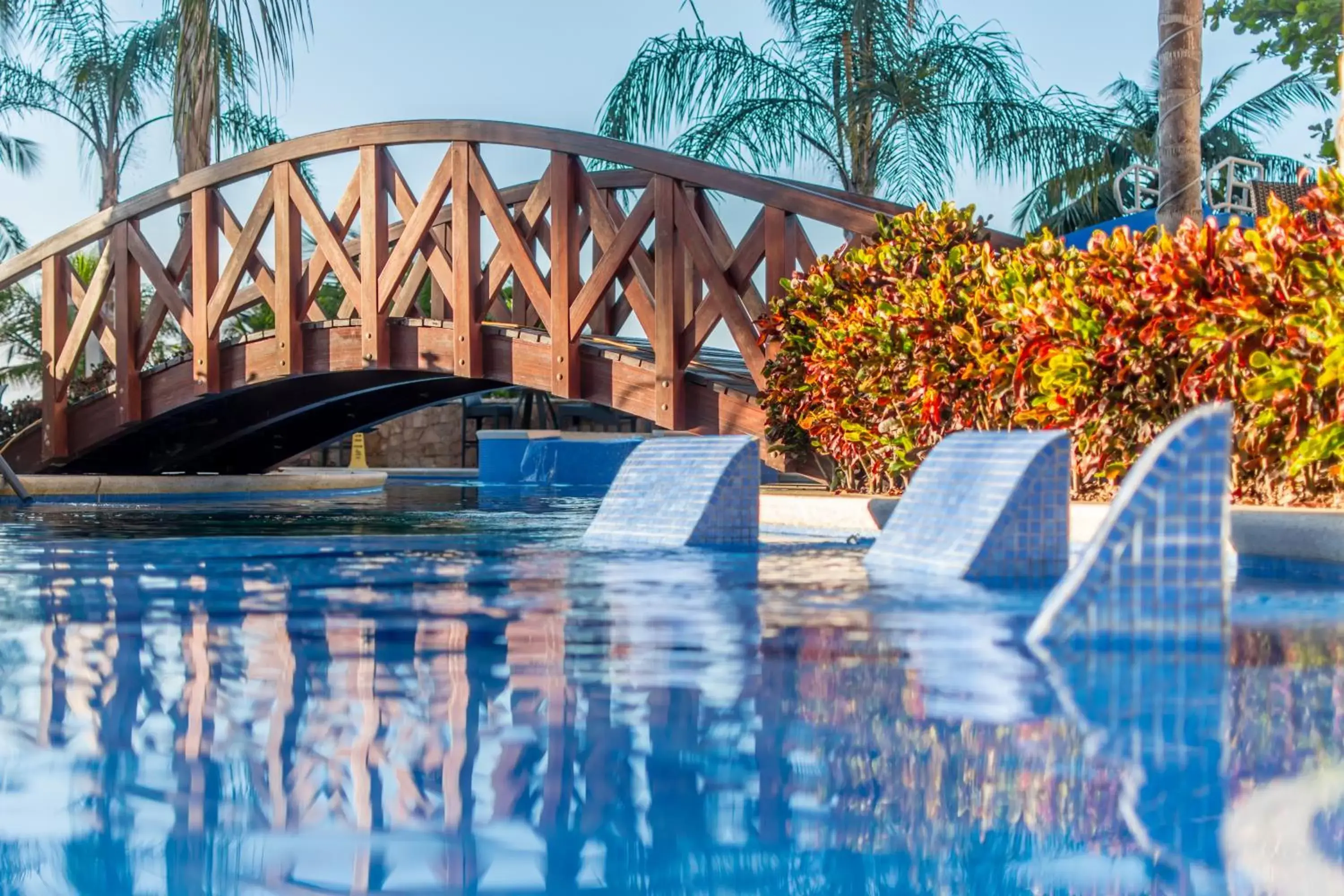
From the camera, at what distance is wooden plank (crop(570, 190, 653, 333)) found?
41.2 ft

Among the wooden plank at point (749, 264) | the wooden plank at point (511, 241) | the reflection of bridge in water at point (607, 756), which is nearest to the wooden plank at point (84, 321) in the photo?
the wooden plank at point (511, 241)

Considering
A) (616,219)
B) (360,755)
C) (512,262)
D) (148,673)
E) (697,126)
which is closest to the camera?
(360,755)

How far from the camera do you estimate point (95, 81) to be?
2967 cm

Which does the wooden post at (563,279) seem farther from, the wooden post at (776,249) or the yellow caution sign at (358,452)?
the yellow caution sign at (358,452)

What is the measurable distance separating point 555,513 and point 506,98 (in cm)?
2762

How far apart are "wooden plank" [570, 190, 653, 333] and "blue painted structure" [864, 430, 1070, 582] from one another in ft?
20.9

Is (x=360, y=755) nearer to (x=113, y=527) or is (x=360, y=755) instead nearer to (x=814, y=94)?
(x=113, y=527)

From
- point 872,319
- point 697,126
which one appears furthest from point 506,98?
point 872,319

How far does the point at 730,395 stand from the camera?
12.0m

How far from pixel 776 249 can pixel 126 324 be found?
956 centimetres

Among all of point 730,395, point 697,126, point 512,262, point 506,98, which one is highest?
point 506,98

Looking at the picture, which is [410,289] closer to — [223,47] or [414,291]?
[414,291]

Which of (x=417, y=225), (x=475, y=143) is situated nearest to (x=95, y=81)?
(x=417, y=225)

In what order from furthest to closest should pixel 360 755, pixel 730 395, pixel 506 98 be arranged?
pixel 506 98 < pixel 730 395 < pixel 360 755
